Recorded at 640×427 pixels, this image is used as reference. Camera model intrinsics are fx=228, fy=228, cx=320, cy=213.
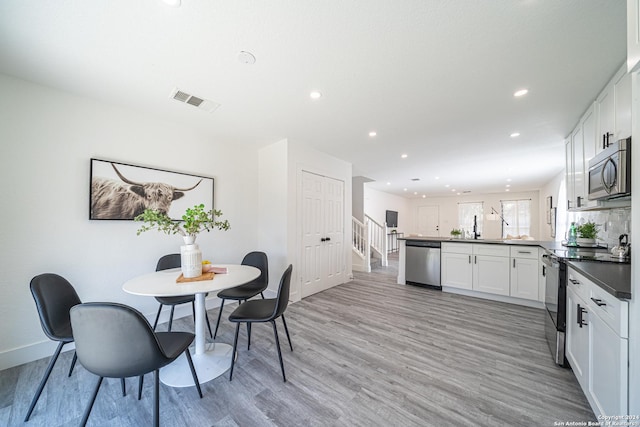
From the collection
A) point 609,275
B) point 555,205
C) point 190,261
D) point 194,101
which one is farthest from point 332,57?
point 555,205

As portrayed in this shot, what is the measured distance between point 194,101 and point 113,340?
2.29 m

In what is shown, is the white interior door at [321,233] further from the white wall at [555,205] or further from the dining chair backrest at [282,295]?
the white wall at [555,205]

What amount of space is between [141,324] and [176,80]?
2.07 m

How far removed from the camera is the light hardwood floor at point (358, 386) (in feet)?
4.87

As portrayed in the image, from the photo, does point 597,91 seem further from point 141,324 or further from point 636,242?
point 141,324

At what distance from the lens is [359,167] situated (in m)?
5.47

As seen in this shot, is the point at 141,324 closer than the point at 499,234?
Yes

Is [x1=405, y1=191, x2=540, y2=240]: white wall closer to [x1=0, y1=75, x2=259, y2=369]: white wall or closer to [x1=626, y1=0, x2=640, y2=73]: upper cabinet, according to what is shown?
[x1=626, y1=0, x2=640, y2=73]: upper cabinet

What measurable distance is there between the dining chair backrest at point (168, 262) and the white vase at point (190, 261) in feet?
2.75

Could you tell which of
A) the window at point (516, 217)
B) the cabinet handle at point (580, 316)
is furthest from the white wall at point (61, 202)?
the window at point (516, 217)

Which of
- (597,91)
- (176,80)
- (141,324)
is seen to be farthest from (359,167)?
(141,324)

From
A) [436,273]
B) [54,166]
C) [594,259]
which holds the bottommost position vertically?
[436,273]

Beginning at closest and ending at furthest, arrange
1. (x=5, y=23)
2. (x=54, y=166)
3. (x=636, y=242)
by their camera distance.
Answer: (x=636, y=242) < (x=5, y=23) < (x=54, y=166)

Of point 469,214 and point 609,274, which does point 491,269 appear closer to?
point 609,274
